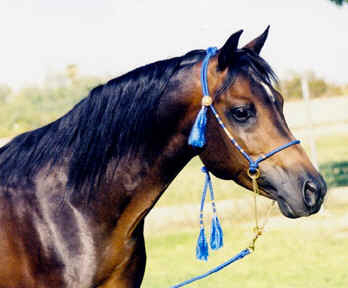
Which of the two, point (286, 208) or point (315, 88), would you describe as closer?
point (286, 208)

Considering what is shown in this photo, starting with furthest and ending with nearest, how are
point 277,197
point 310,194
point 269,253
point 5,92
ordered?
point 5,92, point 269,253, point 277,197, point 310,194

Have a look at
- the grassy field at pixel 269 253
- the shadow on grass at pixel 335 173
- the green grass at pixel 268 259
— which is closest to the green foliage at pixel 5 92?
the shadow on grass at pixel 335 173

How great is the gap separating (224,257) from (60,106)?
24797mm

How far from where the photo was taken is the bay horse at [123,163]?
127 inches

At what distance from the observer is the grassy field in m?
7.88

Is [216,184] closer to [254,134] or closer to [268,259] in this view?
[268,259]

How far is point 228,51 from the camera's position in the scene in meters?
3.29

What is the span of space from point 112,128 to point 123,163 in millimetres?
197

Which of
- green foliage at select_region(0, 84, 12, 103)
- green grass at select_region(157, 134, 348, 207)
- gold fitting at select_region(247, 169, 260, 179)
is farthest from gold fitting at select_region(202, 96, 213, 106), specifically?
green foliage at select_region(0, 84, 12, 103)

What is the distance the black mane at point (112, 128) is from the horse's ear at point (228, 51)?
1.7 inches

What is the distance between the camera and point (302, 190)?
3105 mm

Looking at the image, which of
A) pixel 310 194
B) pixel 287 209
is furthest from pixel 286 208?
pixel 310 194

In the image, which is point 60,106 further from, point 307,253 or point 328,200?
point 307,253

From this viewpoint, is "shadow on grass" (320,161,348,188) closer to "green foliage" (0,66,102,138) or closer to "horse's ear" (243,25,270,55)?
"green foliage" (0,66,102,138)
